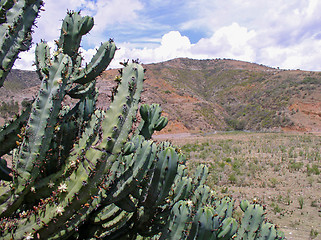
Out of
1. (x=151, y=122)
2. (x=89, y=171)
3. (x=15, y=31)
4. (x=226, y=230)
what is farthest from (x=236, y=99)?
(x=89, y=171)

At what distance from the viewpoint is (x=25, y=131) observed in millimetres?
2484

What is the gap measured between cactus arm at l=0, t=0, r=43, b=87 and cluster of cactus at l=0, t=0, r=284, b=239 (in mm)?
115

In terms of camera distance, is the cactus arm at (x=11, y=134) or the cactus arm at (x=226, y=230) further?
the cactus arm at (x=11, y=134)

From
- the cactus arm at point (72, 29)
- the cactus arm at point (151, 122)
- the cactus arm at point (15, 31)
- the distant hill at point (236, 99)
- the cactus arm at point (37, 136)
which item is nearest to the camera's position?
the cactus arm at point (37, 136)

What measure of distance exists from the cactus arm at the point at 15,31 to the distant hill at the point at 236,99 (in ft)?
95.6

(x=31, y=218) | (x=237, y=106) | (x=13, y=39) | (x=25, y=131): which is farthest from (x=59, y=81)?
(x=237, y=106)

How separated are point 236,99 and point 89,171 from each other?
209 ft

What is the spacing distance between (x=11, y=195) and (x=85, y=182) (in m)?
0.77

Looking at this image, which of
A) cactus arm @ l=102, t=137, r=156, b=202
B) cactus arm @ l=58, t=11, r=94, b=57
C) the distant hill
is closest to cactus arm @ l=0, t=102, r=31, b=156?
cactus arm @ l=58, t=11, r=94, b=57

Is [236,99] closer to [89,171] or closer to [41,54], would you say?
[41,54]

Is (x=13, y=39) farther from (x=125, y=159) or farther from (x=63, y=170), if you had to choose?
(x=125, y=159)

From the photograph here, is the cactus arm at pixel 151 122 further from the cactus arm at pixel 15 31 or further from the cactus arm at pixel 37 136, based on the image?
the cactus arm at pixel 15 31

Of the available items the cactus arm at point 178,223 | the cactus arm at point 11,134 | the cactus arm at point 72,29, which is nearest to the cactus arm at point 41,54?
the cactus arm at point 72,29

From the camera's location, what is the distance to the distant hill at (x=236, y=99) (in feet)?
141
